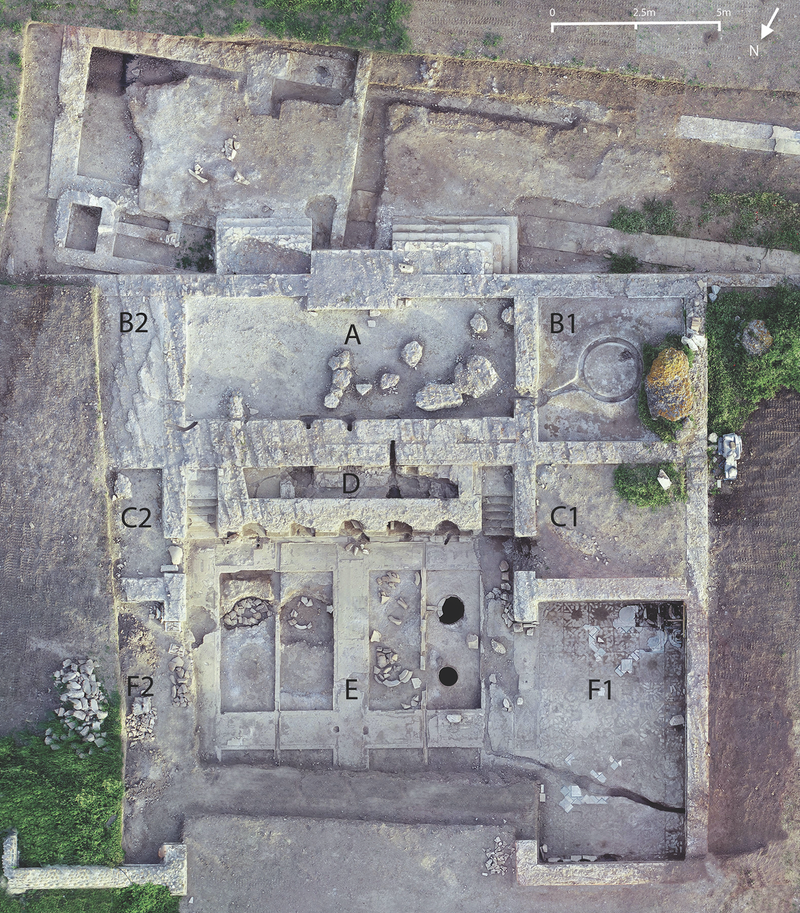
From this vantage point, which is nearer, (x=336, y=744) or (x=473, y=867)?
Answer: (x=473, y=867)

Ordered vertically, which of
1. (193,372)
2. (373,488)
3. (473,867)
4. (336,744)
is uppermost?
(193,372)

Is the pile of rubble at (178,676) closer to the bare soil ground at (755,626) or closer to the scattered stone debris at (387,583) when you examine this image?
the scattered stone debris at (387,583)

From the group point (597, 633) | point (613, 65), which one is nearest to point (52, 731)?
point (597, 633)

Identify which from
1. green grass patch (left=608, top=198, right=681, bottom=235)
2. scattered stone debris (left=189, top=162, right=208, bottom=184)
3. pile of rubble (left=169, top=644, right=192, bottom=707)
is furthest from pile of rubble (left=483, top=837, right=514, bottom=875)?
scattered stone debris (left=189, top=162, right=208, bottom=184)

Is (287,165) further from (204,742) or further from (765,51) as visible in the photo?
(204,742)

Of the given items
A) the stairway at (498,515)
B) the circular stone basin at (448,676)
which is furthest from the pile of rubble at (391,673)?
the stairway at (498,515)

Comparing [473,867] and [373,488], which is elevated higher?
[373,488]

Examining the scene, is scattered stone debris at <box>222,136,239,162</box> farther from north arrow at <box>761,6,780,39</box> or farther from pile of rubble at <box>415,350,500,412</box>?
north arrow at <box>761,6,780,39</box>
